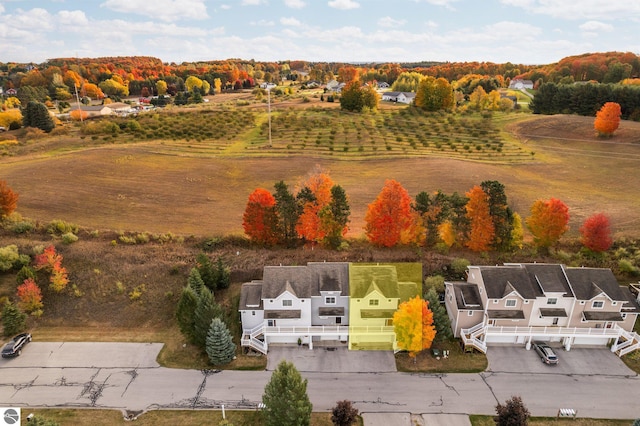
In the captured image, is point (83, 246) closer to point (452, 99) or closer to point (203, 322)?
point (203, 322)

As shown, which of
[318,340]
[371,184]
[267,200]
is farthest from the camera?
[371,184]

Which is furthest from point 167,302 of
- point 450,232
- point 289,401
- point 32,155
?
point 32,155

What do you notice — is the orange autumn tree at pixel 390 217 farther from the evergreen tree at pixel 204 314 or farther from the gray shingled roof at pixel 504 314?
the evergreen tree at pixel 204 314

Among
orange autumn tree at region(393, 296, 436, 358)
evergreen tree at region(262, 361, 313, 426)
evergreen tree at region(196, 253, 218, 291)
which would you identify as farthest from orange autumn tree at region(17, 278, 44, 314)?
orange autumn tree at region(393, 296, 436, 358)

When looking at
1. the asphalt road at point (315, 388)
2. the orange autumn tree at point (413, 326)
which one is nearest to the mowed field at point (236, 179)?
the orange autumn tree at point (413, 326)

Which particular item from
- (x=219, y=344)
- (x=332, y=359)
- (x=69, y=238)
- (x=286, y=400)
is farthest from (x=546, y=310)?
(x=69, y=238)

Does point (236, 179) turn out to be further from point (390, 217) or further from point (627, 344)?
point (627, 344)
